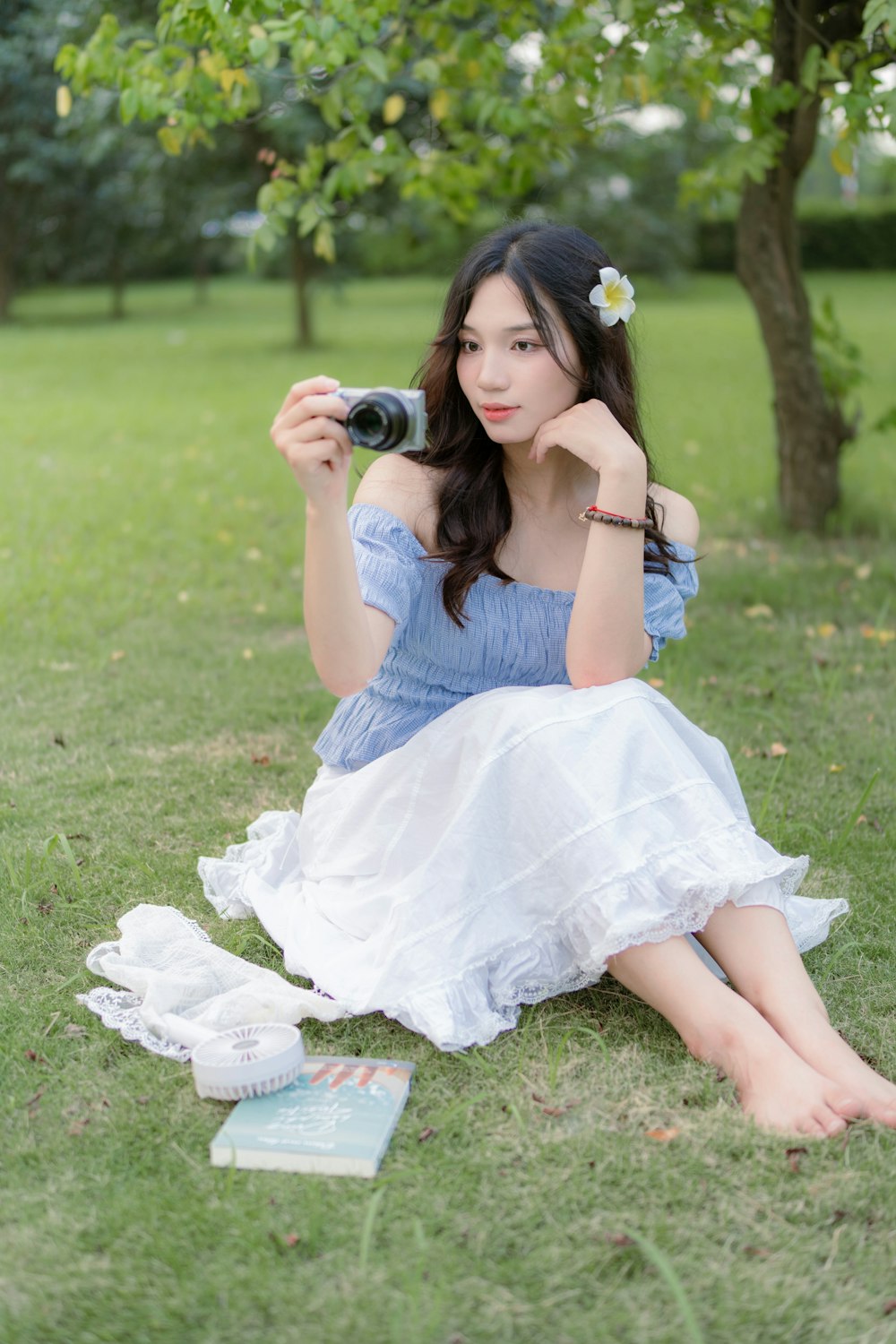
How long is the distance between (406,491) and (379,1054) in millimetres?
992

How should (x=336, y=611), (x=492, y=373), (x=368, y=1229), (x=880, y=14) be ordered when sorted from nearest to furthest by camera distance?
(x=368, y=1229), (x=336, y=611), (x=492, y=373), (x=880, y=14)

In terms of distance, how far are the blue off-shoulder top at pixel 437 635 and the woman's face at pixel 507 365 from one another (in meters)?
0.26

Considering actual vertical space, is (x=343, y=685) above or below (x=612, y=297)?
below

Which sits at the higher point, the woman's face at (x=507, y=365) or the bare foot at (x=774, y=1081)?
the woman's face at (x=507, y=365)

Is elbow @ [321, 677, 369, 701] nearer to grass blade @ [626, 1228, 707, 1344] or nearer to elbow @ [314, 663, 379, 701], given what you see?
elbow @ [314, 663, 379, 701]

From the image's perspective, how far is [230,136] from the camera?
13898mm

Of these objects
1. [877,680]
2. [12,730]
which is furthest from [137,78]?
[877,680]

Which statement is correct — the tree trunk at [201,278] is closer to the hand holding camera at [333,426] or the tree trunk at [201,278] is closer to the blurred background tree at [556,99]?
the blurred background tree at [556,99]

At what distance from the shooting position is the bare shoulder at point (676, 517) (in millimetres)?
2654

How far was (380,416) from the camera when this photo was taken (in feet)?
6.36

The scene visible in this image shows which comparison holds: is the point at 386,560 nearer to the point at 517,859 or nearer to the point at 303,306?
the point at 517,859

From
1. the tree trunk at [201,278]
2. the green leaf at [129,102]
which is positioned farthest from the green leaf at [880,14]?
the tree trunk at [201,278]

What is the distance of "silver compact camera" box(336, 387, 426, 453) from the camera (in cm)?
194

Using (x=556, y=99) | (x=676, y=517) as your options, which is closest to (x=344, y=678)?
(x=676, y=517)
